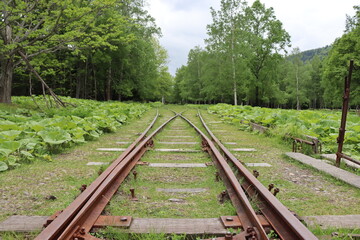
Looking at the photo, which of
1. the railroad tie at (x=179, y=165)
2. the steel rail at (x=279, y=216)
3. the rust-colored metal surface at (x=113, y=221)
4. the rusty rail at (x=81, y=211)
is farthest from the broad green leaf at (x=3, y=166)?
the steel rail at (x=279, y=216)

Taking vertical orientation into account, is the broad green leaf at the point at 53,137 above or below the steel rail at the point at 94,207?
above

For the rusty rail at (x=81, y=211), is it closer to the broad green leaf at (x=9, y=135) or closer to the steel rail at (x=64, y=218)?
the steel rail at (x=64, y=218)

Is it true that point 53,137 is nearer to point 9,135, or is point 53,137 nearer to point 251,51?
point 9,135

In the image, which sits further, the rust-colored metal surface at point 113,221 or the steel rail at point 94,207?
the rust-colored metal surface at point 113,221

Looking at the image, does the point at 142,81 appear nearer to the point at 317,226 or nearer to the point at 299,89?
the point at 317,226

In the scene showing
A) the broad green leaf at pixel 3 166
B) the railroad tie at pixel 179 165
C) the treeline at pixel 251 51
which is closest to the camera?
the broad green leaf at pixel 3 166

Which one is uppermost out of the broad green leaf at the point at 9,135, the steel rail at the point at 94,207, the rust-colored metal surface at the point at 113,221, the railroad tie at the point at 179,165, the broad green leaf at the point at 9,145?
the broad green leaf at the point at 9,135

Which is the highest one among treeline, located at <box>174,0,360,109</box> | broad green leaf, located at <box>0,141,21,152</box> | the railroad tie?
treeline, located at <box>174,0,360,109</box>

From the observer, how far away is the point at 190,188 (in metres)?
3.19

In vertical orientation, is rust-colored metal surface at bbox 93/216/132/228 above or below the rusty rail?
below

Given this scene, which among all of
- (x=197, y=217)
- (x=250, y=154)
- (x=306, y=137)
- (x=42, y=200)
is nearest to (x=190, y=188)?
(x=197, y=217)

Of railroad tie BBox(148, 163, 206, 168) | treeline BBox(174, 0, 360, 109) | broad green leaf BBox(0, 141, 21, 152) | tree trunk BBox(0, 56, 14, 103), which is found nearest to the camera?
railroad tie BBox(148, 163, 206, 168)

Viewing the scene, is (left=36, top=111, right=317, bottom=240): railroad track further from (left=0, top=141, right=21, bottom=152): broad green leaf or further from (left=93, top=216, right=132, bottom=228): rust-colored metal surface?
(left=0, top=141, right=21, bottom=152): broad green leaf

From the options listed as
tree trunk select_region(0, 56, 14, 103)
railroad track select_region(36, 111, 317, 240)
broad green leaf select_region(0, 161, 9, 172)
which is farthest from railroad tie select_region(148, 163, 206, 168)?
tree trunk select_region(0, 56, 14, 103)
